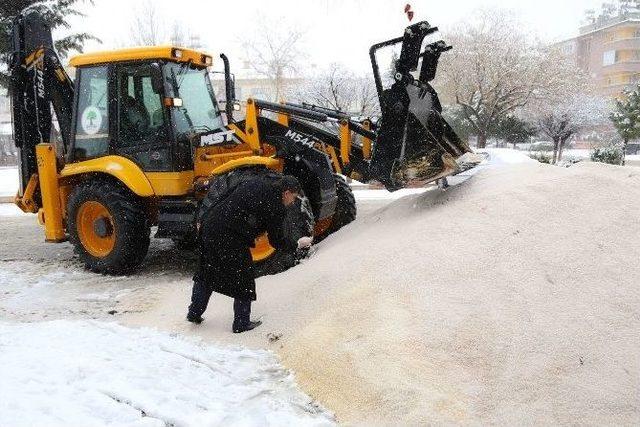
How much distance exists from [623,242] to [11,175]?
20682 mm

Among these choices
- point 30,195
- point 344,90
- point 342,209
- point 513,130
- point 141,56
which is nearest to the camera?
point 141,56

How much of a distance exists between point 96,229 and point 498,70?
24.4m

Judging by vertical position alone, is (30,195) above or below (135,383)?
above

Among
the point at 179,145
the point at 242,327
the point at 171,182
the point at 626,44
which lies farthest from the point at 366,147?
the point at 626,44

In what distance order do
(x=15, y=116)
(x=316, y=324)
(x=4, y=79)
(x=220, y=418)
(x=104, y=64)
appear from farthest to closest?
(x=4, y=79), (x=15, y=116), (x=104, y=64), (x=316, y=324), (x=220, y=418)

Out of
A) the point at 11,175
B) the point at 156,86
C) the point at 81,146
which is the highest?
the point at 156,86

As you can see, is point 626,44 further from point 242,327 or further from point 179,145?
point 242,327

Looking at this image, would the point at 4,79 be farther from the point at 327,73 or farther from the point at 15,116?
the point at 327,73

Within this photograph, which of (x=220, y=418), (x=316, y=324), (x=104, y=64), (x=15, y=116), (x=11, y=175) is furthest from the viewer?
(x=11, y=175)

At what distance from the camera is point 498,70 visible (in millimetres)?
27031

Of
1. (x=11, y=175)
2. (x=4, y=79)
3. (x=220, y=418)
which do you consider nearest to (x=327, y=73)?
(x=11, y=175)

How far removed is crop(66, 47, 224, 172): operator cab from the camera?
6.08 metres

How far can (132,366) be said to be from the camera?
3.29 m

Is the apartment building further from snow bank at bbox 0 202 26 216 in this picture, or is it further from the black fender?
the black fender
